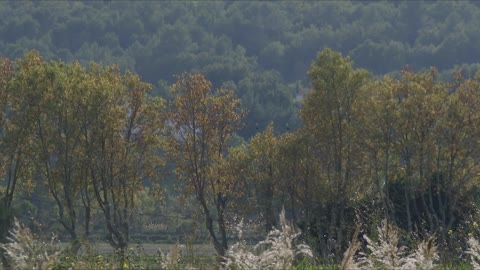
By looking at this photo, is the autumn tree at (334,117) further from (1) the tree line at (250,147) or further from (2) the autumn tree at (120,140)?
(2) the autumn tree at (120,140)

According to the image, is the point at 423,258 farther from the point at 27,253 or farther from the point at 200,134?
the point at 200,134

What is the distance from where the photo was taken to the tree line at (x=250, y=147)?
3050 centimetres

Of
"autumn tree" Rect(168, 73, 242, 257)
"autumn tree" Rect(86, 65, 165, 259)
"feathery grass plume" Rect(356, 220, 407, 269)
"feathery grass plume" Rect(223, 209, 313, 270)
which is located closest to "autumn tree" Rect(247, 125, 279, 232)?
"autumn tree" Rect(168, 73, 242, 257)

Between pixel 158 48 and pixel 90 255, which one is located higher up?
pixel 158 48

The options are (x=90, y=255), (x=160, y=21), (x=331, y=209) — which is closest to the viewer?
(x=90, y=255)

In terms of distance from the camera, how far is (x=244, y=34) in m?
190

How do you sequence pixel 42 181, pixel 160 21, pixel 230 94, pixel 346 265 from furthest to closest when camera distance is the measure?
pixel 160 21 → pixel 230 94 → pixel 42 181 → pixel 346 265

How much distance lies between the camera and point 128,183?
32.8 metres

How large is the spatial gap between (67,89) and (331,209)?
7874 millimetres

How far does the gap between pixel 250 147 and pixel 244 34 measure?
157 metres

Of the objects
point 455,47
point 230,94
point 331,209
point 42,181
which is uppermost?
point 455,47

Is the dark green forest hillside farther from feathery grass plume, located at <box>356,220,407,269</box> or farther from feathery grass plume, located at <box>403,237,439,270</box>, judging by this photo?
feathery grass plume, located at <box>403,237,439,270</box>

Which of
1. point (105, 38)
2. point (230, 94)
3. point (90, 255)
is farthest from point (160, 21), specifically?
point (90, 255)

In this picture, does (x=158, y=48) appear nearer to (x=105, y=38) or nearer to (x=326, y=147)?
(x=105, y=38)
